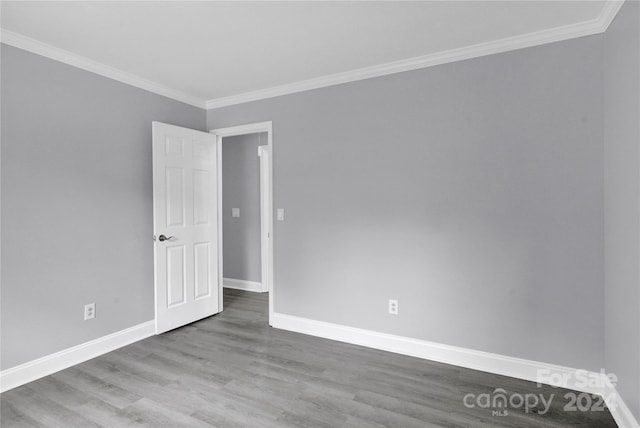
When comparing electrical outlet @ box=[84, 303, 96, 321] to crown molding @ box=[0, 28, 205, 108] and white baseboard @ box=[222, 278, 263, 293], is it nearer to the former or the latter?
crown molding @ box=[0, 28, 205, 108]

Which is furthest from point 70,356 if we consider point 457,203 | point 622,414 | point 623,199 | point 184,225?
point 623,199

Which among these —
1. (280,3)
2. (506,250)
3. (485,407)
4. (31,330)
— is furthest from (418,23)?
(31,330)

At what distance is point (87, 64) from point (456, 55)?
3023 mm

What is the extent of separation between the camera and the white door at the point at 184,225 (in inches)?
130

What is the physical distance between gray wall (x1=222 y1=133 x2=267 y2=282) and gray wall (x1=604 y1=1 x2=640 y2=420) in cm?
391

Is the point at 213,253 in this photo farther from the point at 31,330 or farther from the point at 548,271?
the point at 548,271

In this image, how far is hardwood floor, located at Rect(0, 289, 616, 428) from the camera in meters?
2.03

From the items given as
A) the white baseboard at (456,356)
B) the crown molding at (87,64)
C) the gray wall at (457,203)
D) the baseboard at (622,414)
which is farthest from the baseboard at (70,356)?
the baseboard at (622,414)

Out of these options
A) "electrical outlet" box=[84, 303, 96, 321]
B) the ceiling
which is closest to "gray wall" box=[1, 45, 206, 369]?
"electrical outlet" box=[84, 303, 96, 321]

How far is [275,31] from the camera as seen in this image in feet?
7.82

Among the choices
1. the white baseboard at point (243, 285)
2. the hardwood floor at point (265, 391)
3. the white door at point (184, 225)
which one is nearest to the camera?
the hardwood floor at point (265, 391)

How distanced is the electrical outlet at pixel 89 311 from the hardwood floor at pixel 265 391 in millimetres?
358

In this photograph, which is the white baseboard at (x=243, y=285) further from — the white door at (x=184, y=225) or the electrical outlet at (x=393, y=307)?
the electrical outlet at (x=393, y=307)

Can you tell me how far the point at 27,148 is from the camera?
2.47 meters
